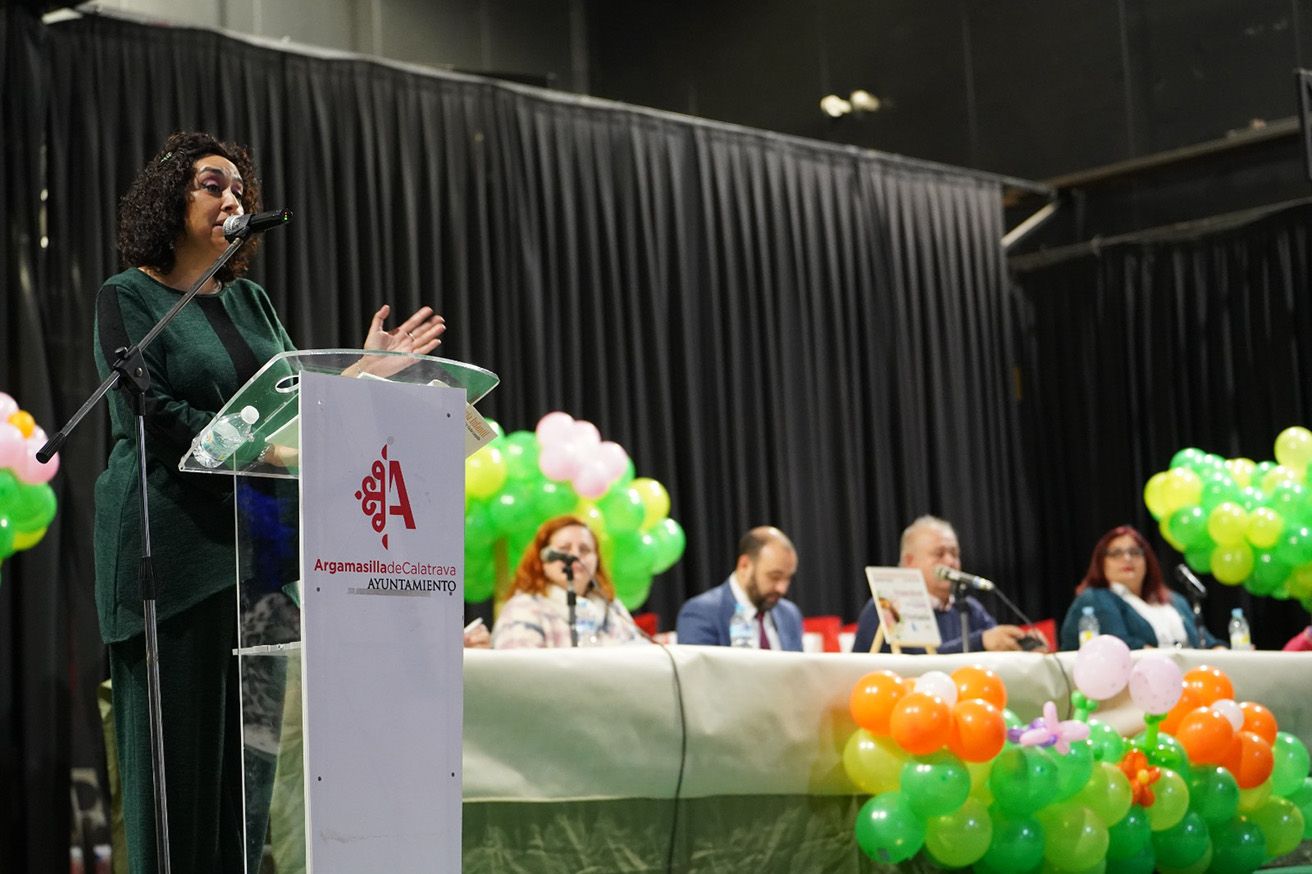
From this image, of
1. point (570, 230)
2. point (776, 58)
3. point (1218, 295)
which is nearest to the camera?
point (570, 230)

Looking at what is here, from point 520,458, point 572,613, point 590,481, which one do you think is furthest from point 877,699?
point 520,458

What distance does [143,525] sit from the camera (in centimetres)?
200

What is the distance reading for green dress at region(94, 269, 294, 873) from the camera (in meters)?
2.05

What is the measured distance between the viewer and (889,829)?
3580 mm

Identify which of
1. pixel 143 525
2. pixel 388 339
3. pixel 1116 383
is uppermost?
pixel 1116 383

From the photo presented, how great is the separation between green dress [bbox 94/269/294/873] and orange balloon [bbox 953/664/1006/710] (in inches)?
79.0

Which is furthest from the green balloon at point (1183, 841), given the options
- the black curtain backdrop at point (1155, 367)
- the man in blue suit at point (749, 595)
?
the black curtain backdrop at point (1155, 367)

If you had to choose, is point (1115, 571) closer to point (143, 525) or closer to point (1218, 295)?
point (1218, 295)

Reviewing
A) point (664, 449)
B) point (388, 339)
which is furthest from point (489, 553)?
point (388, 339)

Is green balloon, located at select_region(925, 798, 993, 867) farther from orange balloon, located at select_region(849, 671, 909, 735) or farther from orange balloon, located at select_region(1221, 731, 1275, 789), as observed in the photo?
orange balloon, located at select_region(1221, 731, 1275, 789)

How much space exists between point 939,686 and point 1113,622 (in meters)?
2.87

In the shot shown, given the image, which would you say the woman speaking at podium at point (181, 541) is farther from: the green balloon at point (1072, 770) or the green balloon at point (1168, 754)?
the green balloon at point (1168, 754)

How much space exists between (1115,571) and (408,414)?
16.1ft

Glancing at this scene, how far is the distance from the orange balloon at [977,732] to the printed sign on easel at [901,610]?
980 mm
